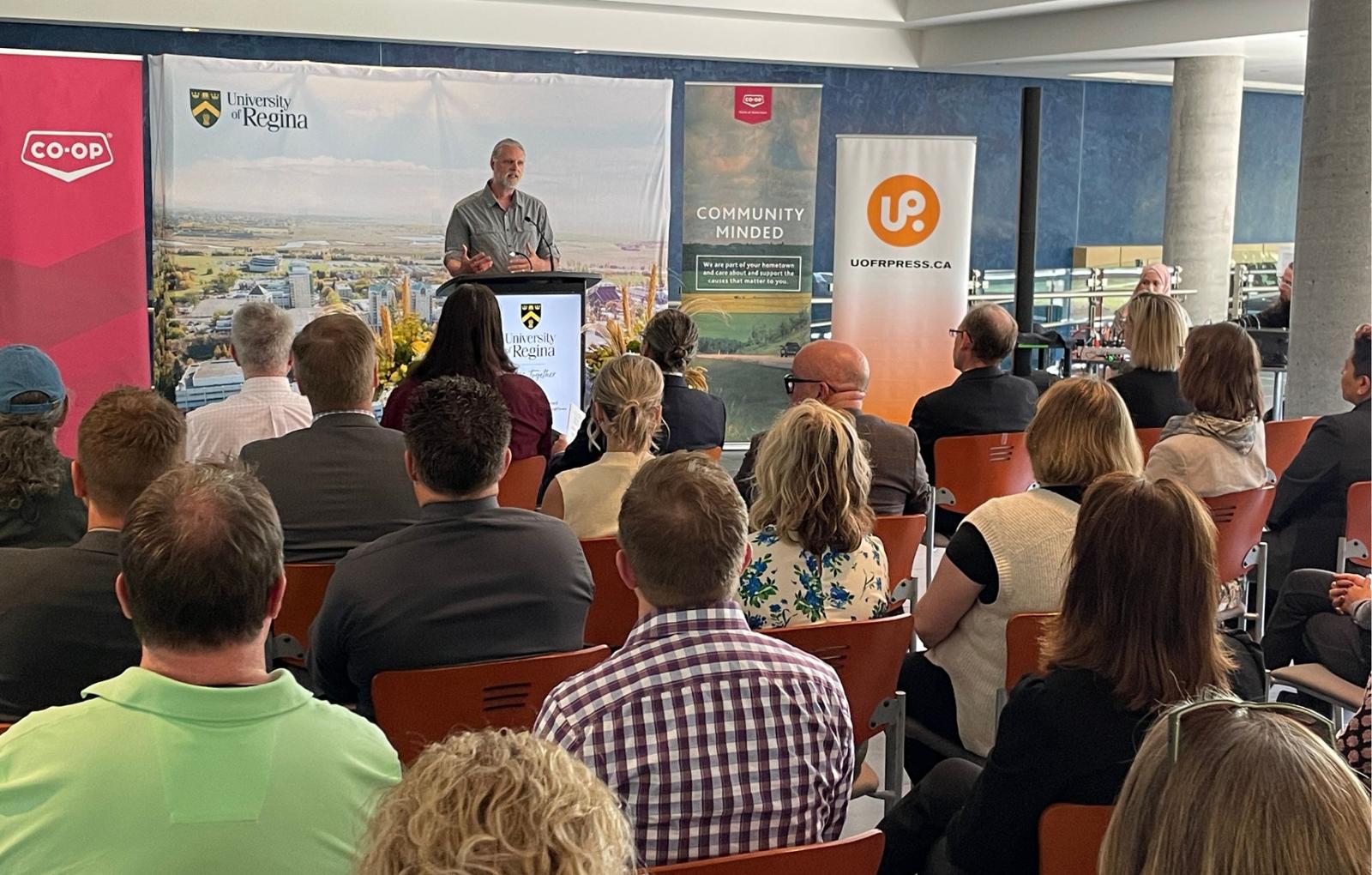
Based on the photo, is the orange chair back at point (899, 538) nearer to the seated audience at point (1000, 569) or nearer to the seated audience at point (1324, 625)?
the seated audience at point (1000, 569)

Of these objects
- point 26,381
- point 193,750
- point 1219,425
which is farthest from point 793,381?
point 193,750

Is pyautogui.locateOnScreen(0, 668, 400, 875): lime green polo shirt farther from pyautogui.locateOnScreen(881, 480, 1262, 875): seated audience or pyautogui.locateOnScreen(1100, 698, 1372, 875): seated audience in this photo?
pyautogui.locateOnScreen(881, 480, 1262, 875): seated audience

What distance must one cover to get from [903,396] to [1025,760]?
6.26 m

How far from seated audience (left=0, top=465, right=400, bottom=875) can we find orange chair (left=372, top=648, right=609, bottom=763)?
0.55 meters

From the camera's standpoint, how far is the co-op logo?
6324 mm

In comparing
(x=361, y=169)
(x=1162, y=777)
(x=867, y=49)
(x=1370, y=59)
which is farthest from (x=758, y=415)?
(x=1162, y=777)

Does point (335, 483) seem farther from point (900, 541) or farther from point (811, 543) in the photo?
point (900, 541)

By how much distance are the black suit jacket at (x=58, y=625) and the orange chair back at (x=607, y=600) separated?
1240 mm

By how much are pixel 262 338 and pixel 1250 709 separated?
11.7ft

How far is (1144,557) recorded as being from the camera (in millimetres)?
2166

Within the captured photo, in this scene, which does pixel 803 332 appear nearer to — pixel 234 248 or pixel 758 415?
pixel 758 415

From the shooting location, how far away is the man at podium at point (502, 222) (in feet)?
24.6

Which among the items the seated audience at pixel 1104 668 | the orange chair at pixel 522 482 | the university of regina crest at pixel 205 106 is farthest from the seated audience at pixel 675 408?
the university of regina crest at pixel 205 106

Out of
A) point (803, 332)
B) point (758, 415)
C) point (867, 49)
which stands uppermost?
point (867, 49)
